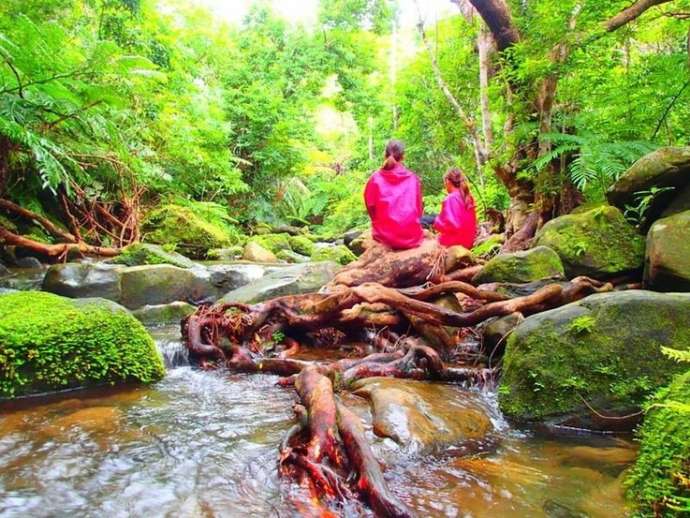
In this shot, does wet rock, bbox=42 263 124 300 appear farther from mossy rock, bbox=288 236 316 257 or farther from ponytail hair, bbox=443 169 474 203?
mossy rock, bbox=288 236 316 257

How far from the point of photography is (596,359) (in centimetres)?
360

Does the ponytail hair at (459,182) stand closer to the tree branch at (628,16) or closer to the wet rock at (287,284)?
the wet rock at (287,284)

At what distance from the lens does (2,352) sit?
4.01m

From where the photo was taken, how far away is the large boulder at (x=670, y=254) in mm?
4598

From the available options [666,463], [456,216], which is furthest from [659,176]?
[666,463]

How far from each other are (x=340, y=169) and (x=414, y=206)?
79.7 ft

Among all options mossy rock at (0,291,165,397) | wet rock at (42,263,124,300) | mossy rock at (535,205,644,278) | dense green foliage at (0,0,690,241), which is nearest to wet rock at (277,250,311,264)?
dense green foliage at (0,0,690,241)

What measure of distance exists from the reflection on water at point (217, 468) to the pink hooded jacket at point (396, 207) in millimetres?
Result: 3367

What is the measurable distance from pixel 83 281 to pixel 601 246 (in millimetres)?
7428

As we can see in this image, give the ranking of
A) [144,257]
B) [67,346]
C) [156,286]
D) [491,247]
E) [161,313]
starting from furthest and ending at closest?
[144,257] → [491,247] → [156,286] → [161,313] → [67,346]

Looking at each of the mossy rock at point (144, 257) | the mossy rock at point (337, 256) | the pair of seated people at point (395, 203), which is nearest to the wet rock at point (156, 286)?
the mossy rock at point (144, 257)

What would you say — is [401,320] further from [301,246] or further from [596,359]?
[301,246]

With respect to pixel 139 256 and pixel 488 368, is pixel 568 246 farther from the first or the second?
pixel 139 256

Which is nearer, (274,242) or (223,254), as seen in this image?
(223,254)
